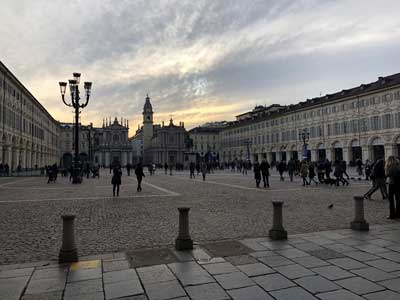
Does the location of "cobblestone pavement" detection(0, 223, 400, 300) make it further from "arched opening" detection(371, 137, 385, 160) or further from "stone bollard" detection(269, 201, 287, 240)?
"arched opening" detection(371, 137, 385, 160)

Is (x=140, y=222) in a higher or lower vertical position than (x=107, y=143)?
lower

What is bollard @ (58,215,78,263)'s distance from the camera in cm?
545

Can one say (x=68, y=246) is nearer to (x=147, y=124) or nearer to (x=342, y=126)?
(x=342, y=126)

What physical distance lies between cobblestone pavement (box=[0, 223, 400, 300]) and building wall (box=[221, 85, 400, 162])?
5103cm

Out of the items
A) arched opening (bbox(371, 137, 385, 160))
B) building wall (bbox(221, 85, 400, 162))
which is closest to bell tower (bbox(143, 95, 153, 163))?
building wall (bbox(221, 85, 400, 162))

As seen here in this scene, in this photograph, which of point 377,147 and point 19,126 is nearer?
point 19,126

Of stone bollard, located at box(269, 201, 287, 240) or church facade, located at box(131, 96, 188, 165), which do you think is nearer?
stone bollard, located at box(269, 201, 287, 240)

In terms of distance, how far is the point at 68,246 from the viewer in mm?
5516

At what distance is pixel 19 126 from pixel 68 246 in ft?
163

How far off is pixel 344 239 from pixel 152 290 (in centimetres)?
438

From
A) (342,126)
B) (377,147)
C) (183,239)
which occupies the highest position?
(342,126)

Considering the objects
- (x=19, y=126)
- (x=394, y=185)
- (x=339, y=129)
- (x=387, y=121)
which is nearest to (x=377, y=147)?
(x=387, y=121)

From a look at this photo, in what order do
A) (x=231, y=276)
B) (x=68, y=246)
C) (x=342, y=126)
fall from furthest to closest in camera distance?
(x=342, y=126), (x=68, y=246), (x=231, y=276)

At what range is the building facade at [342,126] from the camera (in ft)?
166
